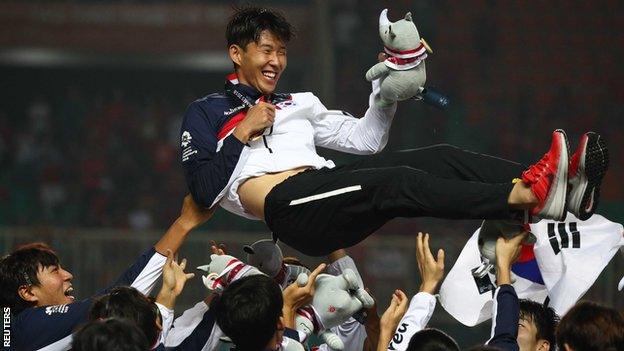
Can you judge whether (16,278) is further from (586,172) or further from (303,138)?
(586,172)

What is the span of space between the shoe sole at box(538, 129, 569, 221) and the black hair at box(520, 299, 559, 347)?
58 centimetres

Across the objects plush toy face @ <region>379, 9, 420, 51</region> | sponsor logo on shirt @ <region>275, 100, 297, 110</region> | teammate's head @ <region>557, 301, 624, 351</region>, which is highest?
plush toy face @ <region>379, 9, 420, 51</region>

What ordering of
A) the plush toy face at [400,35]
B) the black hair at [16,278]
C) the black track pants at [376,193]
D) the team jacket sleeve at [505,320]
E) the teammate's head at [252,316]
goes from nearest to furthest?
1. the teammate's head at [252,316]
2. the team jacket sleeve at [505,320]
3. the black track pants at [376,193]
4. the plush toy face at [400,35]
5. the black hair at [16,278]

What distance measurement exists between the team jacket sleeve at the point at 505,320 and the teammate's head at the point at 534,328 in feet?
1.50

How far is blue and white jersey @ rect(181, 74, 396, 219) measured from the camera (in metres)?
3.98

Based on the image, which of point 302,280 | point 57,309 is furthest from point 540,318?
point 57,309

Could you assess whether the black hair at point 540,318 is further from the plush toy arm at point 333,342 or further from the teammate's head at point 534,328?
the plush toy arm at point 333,342

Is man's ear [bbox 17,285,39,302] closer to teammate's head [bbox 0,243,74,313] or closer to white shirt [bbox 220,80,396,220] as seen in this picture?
teammate's head [bbox 0,243,74,313]

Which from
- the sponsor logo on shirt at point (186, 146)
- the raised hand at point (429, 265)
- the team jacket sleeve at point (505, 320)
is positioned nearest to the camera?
the team jacket sleeve at point (505, 320)

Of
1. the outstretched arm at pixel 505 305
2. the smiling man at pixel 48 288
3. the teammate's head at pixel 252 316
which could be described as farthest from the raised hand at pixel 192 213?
the outstretched arm at pixel 505 305

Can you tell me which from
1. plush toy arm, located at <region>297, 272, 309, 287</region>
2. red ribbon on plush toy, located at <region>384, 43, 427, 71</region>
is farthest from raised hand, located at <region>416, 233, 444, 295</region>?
red ribbon on plush toy, located at <region>384, 43, 427, 71</region>

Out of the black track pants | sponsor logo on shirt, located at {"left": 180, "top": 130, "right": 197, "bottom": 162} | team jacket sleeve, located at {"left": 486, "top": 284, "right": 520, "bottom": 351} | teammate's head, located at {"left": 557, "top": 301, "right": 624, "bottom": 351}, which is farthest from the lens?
sponsor logo on shirt, located at {"left": 180, "top": 130, "right": 197, "bottom": 162}

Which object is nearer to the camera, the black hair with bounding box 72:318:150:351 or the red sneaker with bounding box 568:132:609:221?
the black hair with bounding box 72:318:150:351

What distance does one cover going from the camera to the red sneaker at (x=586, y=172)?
3332mm
